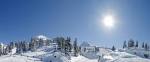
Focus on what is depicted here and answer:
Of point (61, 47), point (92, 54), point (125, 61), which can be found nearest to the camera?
point (125, 61)

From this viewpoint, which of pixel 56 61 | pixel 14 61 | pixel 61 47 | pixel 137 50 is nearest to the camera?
pixel 14 61

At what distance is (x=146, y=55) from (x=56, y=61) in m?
90.3

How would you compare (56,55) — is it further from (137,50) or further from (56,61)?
(137,50)

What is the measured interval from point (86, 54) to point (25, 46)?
197 feet

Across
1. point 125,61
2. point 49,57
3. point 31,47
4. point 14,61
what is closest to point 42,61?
point 49,57

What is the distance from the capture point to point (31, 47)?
18438 cm

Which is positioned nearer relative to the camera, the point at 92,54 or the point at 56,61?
the point at 56,61

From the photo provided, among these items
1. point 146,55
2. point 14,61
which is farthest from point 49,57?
point 146,55

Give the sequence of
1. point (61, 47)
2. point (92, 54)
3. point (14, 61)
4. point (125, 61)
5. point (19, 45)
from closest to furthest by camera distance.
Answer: point (125, 61), point (14, 61), point (61, 47), point (92, 54), point (19, 45)

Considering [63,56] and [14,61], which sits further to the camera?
[63,56]

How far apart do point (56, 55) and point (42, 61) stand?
26.5 ft

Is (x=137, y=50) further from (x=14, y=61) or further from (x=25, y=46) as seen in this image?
(x=14, y=61)

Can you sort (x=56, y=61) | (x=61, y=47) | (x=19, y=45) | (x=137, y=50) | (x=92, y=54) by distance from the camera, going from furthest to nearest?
(x=19, y=45) < (x=137, y=50) < (x=92, y=54) < (x=61, y=47) < (x=56, y=61)

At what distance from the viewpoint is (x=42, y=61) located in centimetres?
10719
